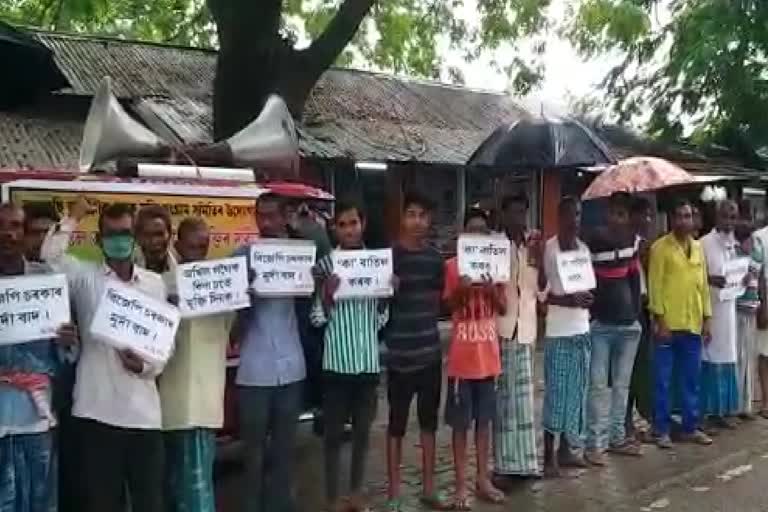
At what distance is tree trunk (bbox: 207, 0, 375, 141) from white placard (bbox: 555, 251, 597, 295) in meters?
4.43

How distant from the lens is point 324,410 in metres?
5.50

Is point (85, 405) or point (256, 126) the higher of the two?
point (256, 126)

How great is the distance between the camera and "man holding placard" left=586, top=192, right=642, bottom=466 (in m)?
6.71

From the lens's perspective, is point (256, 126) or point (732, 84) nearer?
point (256, 126)

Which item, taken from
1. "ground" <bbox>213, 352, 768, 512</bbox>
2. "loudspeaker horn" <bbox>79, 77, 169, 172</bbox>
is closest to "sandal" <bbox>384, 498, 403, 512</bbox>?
"ground" <bbox>213, 352, 768, 512</bbox>

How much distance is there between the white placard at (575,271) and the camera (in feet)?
20.5

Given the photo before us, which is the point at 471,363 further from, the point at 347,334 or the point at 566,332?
the point at 566,332

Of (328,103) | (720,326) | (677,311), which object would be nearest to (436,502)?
(677,311)

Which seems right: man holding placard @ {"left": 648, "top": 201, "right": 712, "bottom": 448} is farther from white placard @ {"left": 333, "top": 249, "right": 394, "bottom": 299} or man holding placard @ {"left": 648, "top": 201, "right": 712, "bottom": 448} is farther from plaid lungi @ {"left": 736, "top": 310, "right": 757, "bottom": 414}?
white placard @ {"left": 333, "top": 249, "right": 394, "bottom": 299}

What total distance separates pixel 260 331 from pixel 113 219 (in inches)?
41.0

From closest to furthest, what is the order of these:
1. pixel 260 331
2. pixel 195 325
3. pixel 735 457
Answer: pixel 195 325
pixel 260 331
pixel 735 457

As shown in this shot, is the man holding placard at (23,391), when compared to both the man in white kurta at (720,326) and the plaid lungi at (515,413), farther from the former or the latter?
the man in white kurta at (720,326)

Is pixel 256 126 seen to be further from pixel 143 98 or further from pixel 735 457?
pixel 143 98

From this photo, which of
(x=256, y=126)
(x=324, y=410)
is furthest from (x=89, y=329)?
(x=256, y=126)
